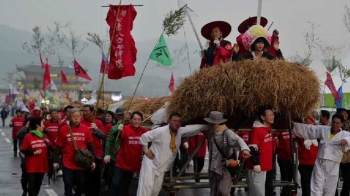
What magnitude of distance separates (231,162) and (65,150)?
2730 mm

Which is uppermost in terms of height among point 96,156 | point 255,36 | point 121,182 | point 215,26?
point 215,26

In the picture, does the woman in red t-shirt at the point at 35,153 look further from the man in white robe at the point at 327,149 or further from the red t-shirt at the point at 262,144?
the man in white robe at the point at 327,149

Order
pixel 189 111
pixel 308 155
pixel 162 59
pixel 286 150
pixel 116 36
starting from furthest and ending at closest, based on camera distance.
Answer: pixel 162 59 < pixel 116 36 < pixel 286 150 < pixel 308 155 < pixel 189 111

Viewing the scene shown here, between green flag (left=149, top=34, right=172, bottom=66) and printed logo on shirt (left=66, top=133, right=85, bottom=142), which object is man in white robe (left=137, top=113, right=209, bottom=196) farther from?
green flag (left=149, top=34, right=172, bottom=66)

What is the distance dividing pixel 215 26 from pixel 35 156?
3.53 meters

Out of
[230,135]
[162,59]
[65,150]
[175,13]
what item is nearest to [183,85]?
[230,135]

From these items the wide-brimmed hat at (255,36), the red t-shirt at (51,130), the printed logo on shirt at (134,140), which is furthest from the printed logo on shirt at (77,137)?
the red t-shirt at (51,130)

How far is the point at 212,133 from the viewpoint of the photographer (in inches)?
341

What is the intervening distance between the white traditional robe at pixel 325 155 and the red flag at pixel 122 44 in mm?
Result: 4209

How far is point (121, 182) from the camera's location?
9938mm

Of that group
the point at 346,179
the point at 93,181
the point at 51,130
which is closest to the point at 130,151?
the point at 93,181

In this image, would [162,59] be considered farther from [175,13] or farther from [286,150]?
[286,150]

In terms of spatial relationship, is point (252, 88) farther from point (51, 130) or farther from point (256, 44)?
point (51, 130)

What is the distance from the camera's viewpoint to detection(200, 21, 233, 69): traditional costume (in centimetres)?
1000
